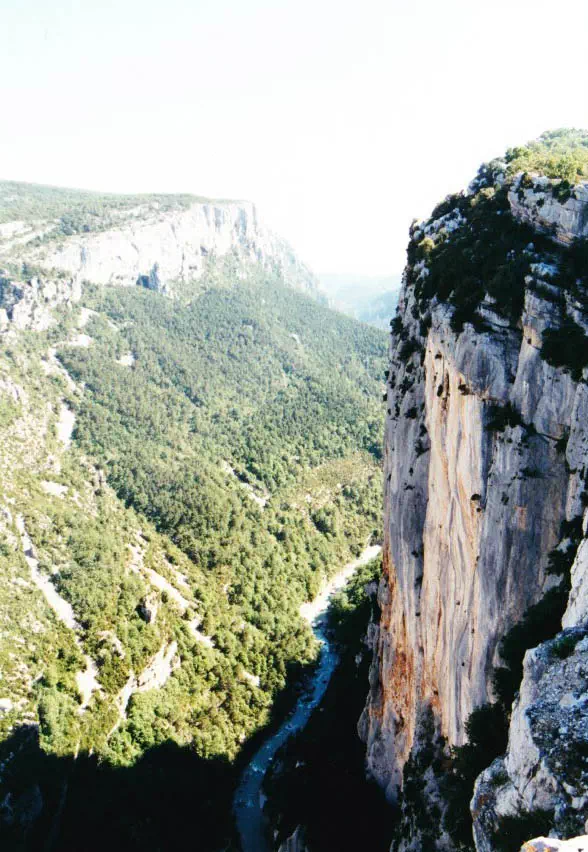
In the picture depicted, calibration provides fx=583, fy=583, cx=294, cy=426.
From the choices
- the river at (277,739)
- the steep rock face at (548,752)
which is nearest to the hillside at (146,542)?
the river at (277,739)

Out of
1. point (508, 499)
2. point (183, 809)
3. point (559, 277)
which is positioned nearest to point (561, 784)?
point (508, 499)

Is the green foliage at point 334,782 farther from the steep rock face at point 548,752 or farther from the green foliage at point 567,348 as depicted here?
the green foliage at point 567,348

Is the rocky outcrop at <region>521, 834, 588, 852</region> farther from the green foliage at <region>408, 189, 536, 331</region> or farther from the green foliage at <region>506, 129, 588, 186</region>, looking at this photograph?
the green foliage at <region>506, 129, 588, 186</region>

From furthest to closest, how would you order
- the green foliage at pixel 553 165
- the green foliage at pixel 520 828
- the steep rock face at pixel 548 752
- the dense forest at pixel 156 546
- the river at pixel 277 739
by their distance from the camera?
1. the dense forest at pixel 156 546
2. the river at pixel 277 739
3. the green foliage at pixel 553 165
4. the green foliage at pixel 520 828
5. the steep rock face at pixel 548 752

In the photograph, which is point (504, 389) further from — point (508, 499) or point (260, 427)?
point (260, 427)

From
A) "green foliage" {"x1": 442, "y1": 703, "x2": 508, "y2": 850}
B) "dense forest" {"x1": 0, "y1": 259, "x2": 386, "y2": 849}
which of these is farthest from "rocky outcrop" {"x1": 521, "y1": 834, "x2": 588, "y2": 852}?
"dense forest" {"x1": 0, "y1": 259, "x2": 386, "y2": 849}

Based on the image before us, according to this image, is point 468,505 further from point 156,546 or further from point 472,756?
point 156,546
